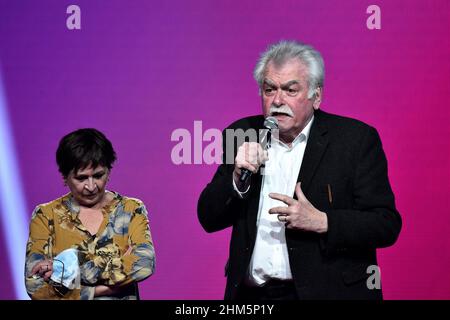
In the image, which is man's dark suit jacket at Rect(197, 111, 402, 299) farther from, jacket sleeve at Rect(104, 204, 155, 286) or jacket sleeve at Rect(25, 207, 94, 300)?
jacket sleeve at Rect(25, 207, 94, 300)

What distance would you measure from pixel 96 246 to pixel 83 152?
1.08 feet

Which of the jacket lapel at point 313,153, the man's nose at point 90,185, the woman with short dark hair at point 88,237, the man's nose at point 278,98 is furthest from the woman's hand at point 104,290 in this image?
the man's nose at point 278,98

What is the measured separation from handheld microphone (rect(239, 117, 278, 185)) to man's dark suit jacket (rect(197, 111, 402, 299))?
0.09 meters

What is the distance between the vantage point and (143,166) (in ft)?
13.4

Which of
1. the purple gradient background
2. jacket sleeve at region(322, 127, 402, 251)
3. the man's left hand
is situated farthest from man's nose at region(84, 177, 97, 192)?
the purple gradient background

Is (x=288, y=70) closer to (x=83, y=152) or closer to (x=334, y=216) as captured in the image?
(x=334, y=216)

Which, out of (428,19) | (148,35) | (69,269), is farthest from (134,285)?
(428,19)

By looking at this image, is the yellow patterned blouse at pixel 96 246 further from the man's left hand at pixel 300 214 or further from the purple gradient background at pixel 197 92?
the purple gradient background at pixel 197 92

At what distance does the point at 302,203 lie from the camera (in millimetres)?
2801

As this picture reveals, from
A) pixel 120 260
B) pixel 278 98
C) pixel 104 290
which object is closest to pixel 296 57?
pixel 278 98

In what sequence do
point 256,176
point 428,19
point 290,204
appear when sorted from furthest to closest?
point 428,19 → point 256,176 → point 290,204

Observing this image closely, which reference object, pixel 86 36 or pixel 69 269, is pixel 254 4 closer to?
pixel 86 36

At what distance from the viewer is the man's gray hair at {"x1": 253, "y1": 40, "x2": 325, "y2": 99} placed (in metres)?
3.04

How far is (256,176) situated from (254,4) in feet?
4.06
